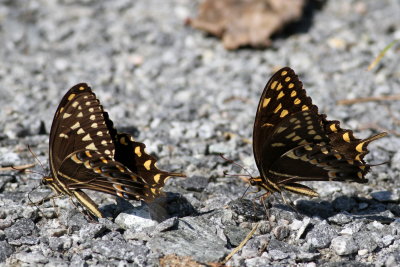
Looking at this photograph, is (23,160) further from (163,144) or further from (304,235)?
(304,235)

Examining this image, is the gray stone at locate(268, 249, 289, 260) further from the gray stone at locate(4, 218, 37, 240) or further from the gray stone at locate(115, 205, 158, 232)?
the gray stone at locate(4, 218, 37, 240)

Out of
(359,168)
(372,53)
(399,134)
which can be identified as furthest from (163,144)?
(372,53)

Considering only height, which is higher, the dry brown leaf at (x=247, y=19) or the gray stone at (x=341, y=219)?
the dry brown leaf at (x=247, y=19)

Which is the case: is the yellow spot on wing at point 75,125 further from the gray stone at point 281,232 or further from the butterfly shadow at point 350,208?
the butterfly shadow at point 350,208

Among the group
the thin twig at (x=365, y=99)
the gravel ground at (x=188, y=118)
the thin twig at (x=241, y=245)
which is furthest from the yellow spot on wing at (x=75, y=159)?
the thin twig at (x=365, y=99)

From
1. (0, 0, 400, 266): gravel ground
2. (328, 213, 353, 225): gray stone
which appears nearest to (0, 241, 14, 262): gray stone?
(0, 0, 400, 266): gravel ground

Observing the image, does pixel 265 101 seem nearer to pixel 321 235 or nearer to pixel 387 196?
pixel 321 235

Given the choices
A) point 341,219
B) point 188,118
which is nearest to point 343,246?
point 341,219
